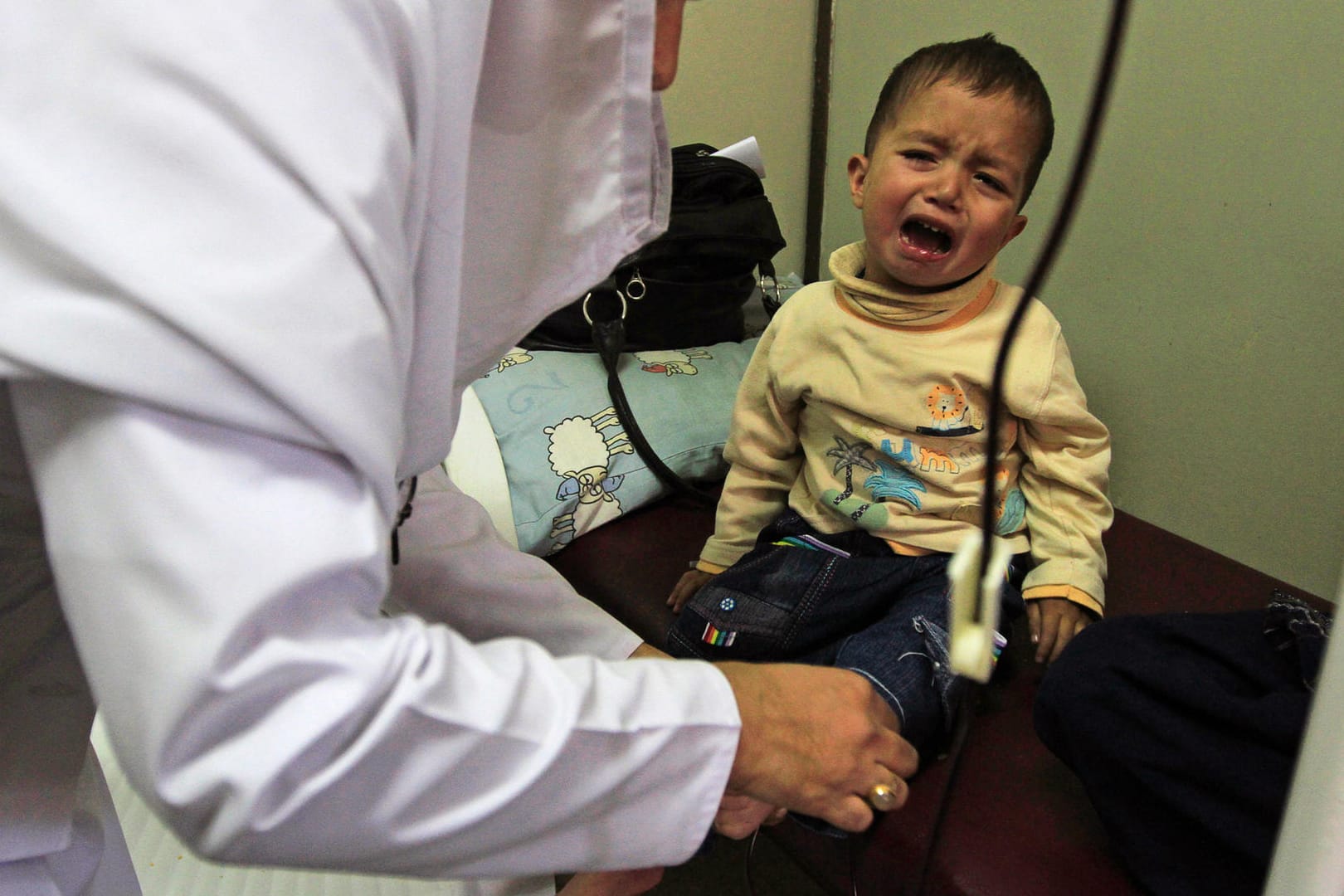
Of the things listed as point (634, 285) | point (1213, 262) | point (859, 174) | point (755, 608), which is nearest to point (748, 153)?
point (634, 285)

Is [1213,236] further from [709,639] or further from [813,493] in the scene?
[709,639]

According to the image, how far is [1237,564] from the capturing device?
1.20 metres

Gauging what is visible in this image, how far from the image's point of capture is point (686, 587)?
3.76 ft

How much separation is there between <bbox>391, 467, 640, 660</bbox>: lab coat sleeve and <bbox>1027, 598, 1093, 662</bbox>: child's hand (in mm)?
503

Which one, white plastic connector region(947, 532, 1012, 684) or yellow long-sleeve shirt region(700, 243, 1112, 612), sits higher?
white plastic connector region(947, 532, 1012, 684)

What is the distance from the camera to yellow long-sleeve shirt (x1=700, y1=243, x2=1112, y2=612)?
3.30 feet

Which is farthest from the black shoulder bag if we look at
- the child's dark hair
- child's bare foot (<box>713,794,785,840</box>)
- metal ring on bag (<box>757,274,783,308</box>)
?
child's bare foot (<box>713,794,785,840</box>)

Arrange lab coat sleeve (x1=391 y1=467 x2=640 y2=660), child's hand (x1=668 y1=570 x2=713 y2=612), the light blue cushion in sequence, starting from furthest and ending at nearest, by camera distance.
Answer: the light blue cushion → child's hand (x1=668 y1=570 x2=713 y2=612) → lab coat sleeve (x1=391 y1=467 x2=640 y2=660)

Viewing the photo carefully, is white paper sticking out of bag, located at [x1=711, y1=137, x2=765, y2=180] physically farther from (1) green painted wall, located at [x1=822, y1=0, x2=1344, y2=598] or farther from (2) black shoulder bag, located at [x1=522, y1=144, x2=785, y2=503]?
(1) green painted wall, located at [x1=822, y1=0, x2=1344, y2=598]

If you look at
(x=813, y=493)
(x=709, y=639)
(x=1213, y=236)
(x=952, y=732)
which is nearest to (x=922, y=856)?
(x=952, y=732)

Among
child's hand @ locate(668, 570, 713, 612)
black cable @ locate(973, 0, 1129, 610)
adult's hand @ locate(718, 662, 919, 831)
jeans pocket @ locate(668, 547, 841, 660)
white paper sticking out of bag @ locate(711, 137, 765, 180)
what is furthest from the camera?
white paper sticking out of bag @ locate(711, 137, 765, 180)

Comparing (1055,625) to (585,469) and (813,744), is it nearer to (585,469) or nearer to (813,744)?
(813,744)

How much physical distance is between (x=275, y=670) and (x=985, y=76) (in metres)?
0.95

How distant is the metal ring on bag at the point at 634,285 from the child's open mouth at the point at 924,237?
0.51m
